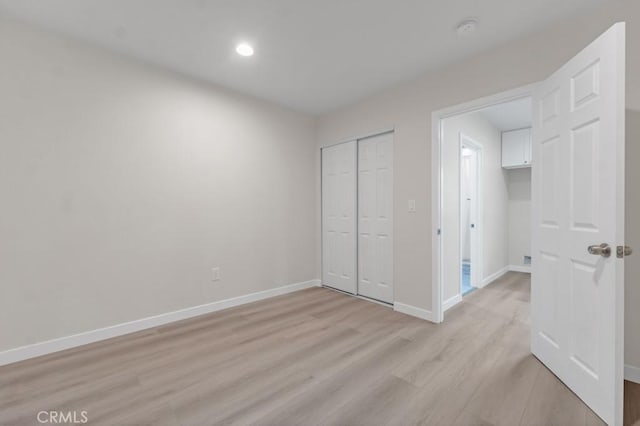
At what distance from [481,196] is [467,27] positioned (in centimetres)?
283

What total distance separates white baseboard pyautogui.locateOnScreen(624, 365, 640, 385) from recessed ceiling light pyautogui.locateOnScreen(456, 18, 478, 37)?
268cm

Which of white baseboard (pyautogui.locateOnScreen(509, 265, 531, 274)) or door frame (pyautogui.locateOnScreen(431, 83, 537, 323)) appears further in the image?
white baseboard (pyautogui.locateOnScreen(509, 265, 531, 274))

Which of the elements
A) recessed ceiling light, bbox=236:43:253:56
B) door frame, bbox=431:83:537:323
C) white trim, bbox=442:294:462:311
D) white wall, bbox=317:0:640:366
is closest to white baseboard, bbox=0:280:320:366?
white wall, bbox=317:0:640:366

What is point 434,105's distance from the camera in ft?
9.46

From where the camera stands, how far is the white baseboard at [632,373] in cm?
183

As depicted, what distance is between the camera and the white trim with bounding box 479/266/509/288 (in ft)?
14.3

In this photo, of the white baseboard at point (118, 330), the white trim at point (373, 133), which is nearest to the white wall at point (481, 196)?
the white trim at point (373, 133)

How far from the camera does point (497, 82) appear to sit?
2438 mm

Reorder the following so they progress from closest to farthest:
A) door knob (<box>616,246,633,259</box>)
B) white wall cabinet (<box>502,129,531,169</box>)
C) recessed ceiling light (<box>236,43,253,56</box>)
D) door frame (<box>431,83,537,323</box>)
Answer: door knob (<box>616,246,633,259</box>) < recessed ceiling light (<box>236,43,253,56</box>) < door frame (<box>431,83,537,323</box>) < white wall cabinet (<box>502,129,531,169</box>)

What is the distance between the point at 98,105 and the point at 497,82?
3561 millimetres

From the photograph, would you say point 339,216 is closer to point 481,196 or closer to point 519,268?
point 481,196

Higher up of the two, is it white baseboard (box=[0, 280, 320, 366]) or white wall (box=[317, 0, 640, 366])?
white wall (box=[317, 0, 640, 366])

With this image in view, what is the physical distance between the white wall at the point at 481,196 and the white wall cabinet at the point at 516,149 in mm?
103

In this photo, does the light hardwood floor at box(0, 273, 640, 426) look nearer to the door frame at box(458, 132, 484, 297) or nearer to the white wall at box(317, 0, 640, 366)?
the white wall at box(317, 0, 640, 366)
